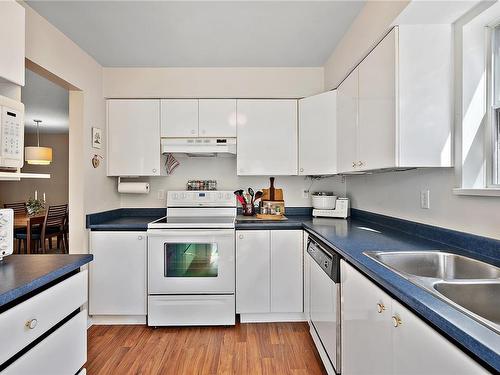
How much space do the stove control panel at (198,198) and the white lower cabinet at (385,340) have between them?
167 centimetres

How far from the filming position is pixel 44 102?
170 inches

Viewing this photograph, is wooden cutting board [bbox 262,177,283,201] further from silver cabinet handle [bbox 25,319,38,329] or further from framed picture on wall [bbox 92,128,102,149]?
silver cabinet handle [bbox 25,319,38,329]

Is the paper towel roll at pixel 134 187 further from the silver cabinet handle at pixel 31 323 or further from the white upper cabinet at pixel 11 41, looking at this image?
the silver cabinet handle at pixel 31 323

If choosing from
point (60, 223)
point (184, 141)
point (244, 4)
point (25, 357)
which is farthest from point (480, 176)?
point (60, 223)

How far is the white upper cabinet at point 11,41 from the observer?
1.32 metres

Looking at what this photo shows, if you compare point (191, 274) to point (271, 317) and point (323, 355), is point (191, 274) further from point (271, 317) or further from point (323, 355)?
point (323, 355)

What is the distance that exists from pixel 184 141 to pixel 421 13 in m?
2.08

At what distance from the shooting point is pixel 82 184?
249 cm

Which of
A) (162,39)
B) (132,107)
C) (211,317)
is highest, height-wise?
(162,39)

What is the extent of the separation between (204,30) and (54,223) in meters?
3.99

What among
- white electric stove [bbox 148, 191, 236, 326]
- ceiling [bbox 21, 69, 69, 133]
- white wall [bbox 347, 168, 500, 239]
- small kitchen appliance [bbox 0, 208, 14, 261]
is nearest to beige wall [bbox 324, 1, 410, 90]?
white wall [bbox 347, 168, 500, 239]

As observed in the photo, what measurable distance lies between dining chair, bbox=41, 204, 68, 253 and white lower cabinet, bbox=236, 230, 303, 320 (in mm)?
3516

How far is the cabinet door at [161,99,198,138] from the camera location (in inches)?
113

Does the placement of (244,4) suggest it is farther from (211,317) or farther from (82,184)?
(211,317)
